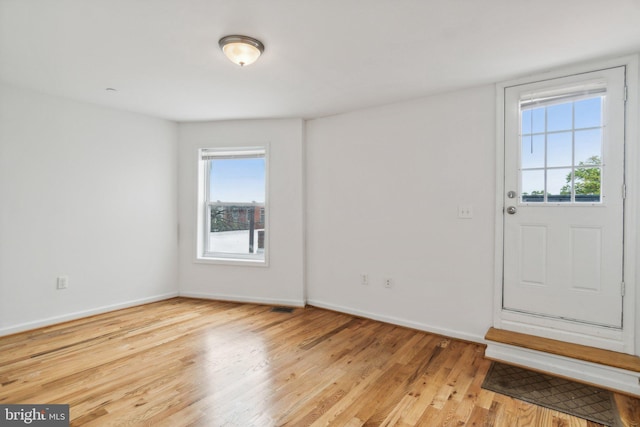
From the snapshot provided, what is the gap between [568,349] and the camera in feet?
8.15

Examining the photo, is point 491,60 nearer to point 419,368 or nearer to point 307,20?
point 307,20

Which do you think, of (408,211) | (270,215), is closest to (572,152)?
(408,211)

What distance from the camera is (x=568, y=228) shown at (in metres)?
2.62

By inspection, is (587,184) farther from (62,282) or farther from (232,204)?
(62,282)

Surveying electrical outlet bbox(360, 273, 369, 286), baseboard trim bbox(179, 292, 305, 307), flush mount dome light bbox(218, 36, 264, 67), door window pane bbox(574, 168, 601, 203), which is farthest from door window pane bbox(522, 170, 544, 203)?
baseboard trim bbox(179, 292, 305, 307)

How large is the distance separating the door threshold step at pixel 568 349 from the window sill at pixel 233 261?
2677 millimetres

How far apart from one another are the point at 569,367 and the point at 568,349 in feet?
0.42

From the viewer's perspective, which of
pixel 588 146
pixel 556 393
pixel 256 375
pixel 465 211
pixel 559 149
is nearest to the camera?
pixel 556 393

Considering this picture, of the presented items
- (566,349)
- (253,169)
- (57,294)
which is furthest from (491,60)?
(57,294)

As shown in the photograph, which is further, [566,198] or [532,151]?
[532,151]

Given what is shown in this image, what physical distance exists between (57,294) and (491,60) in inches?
183

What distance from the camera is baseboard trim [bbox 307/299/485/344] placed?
10.1 ft

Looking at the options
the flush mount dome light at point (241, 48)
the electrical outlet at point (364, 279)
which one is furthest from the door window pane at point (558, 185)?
the flush mount dome light at point (241, 48)

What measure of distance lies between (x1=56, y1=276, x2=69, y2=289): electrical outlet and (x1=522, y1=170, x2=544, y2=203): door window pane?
181 inches
